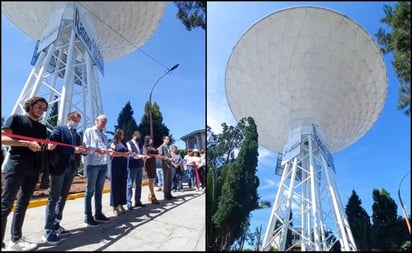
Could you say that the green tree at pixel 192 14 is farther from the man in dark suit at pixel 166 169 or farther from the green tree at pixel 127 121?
the man in dark suit at pixel 166 169

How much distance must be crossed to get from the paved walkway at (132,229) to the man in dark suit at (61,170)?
0.53ft

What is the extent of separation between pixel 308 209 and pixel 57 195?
263 inches

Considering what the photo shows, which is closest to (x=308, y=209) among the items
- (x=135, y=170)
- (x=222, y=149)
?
(x=222, y=149)

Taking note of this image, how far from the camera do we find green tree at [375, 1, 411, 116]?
16.1 feet

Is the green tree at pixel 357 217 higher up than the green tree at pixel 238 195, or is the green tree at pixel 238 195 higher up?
the green tree at pixel 238 195

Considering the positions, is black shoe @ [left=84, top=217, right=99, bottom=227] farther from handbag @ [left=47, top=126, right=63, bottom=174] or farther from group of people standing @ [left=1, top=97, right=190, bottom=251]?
handbag @ [left=47, top=126, right=63, bottom=174]

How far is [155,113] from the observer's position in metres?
3.30

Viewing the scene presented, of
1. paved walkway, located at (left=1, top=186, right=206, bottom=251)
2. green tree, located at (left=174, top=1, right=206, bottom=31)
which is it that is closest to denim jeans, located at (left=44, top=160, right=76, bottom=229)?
paved walkway, located at (left=1, top=186, right=206, bottom=251)

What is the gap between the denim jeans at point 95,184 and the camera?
3307 mm

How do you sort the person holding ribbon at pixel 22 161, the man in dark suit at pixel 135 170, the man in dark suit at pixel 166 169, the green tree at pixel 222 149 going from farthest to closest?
the green tree at pixel 222 149 → the man in dark suit at pixel 166 169 → the man in dark suit at pixel 135 170 → the person holding ribbon at pixel 22 161

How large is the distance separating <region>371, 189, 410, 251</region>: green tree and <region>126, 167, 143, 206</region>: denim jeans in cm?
723

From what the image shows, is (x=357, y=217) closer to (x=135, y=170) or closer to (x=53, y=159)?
(x=135, y=170)

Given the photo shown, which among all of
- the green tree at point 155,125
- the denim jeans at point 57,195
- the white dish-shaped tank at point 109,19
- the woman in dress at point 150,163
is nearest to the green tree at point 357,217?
the woman in dress at point 150,163

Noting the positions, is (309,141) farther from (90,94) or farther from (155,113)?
(90,94)
